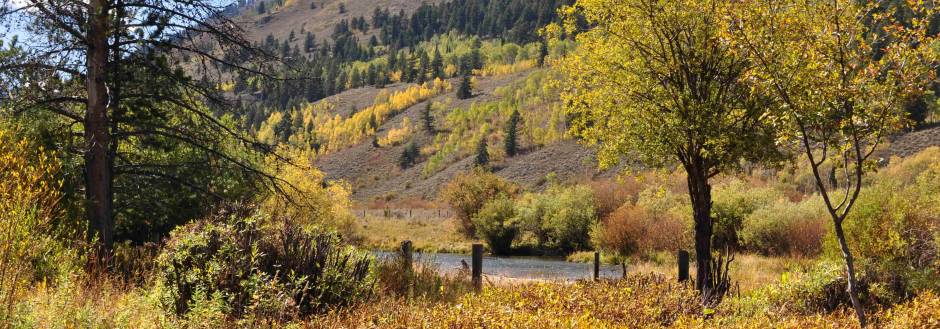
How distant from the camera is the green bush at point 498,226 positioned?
44.8 m

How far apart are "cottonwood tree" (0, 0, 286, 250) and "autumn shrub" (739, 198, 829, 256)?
85.4ft

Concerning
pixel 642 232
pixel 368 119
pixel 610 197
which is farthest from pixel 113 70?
pixel 368 119

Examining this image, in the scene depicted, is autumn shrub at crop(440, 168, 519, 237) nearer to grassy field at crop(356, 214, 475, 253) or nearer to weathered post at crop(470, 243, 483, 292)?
grassy field at crop(356, 214, 475, 253)

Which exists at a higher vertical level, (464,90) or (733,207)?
(464,90)

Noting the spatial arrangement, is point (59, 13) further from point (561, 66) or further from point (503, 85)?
point (503, 85)

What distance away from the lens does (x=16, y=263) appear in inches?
224

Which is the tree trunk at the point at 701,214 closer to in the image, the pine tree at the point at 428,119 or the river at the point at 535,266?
the river at the point at 535,266

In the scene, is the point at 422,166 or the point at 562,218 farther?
the point at 422,166

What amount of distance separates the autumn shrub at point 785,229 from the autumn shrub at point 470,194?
20598mm

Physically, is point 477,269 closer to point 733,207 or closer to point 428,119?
point 733,207

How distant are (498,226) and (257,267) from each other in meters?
38.1

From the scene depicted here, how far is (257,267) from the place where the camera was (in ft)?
23.9

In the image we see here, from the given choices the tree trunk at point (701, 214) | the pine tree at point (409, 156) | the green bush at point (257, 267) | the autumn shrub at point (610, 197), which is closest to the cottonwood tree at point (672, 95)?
the tree trunk at point (701, 214)

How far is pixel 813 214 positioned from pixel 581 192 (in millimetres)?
15561
